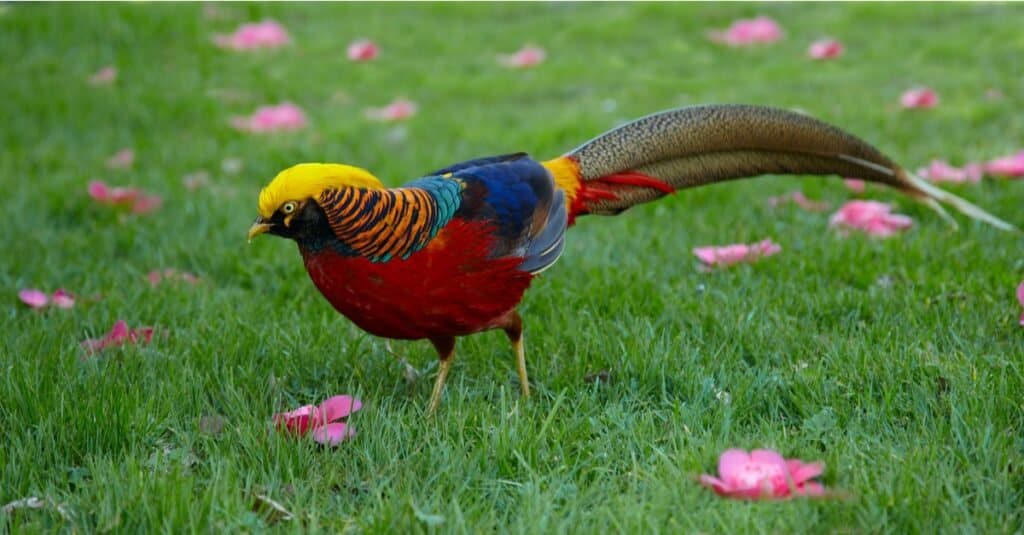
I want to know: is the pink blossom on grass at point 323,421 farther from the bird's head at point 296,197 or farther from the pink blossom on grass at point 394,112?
the pink blossom on grass at point 394,112

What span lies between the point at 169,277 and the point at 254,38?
4.36 meters

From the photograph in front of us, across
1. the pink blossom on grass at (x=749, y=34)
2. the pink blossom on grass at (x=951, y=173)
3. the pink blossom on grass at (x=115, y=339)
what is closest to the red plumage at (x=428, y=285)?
the pink blossom on grass at (x=115, y=339)

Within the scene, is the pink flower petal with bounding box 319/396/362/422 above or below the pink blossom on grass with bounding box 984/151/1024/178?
above

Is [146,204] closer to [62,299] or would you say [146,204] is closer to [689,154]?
[62,299]

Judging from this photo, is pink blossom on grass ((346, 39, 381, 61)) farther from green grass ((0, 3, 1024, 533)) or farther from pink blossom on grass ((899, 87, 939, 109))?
pink blossom on grass ((899, 87, 939, 109))

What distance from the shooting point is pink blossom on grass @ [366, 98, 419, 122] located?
6.53 m

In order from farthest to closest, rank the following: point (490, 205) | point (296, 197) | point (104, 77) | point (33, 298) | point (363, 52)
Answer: point (363, 52) → point (104, 77) → point (33, 298) → point (490, 205) → point (296, 197)

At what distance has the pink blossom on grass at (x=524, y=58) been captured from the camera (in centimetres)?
754

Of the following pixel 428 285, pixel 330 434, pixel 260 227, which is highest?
pixel 260 227

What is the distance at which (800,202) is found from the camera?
4.68m

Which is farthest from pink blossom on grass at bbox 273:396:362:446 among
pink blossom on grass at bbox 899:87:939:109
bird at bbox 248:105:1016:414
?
pink blossom on grass at bbox 899:87:939:109

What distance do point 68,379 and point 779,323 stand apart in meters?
2.00

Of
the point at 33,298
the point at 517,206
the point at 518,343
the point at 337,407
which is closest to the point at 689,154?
the point at 517,206

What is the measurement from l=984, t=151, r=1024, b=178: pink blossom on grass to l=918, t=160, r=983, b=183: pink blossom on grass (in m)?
0.06
